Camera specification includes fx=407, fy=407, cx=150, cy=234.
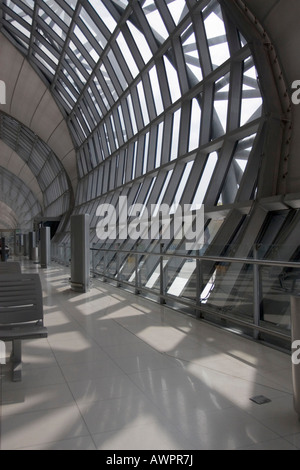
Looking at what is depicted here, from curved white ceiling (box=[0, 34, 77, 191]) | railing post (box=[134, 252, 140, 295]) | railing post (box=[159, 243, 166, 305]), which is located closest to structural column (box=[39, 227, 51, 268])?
curved white ceiling (box=[0, 34, 77, 191])

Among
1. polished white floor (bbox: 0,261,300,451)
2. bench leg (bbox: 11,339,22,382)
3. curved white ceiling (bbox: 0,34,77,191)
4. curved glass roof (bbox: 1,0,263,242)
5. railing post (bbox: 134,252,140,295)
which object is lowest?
polished white floor (bbox: 0,261,300,451)

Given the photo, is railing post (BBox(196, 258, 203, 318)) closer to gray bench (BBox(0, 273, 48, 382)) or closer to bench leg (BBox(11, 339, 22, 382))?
gray bench (BBox(0, 273, 48, 382))

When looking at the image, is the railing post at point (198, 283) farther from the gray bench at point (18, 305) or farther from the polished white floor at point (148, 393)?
the gray bench at point (18, 305)

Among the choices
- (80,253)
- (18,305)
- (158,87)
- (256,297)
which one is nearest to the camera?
(18,305)

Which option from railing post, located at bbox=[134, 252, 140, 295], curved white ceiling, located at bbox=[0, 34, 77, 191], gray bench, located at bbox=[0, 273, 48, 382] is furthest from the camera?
curved white ceiling, located at bbox=[0, 34, 77, 191]

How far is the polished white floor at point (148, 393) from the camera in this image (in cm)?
269

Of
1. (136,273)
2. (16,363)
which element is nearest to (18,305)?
(16,363)

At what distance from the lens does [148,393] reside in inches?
138

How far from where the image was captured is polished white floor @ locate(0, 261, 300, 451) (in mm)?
2686

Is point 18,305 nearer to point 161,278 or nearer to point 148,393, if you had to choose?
point 148,393

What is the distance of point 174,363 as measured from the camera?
4.38 m

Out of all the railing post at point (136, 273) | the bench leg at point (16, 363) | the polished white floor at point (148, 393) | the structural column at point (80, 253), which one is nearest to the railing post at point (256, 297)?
the polished white floor at point (148, 393)

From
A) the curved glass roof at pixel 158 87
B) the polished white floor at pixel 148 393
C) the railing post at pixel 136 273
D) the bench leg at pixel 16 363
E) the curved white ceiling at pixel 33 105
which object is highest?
the curved white ceiling at pixel 33 105
